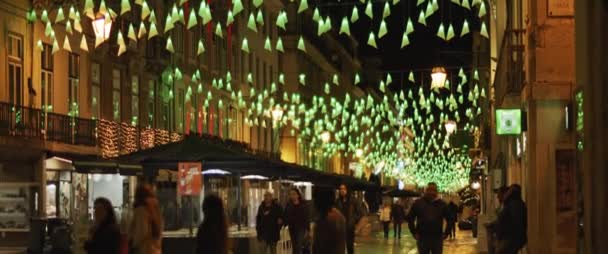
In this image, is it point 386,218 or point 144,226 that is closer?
point 144,226

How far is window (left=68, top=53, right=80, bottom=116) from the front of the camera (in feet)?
117

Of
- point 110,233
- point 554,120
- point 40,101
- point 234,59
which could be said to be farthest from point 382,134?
point 110,233

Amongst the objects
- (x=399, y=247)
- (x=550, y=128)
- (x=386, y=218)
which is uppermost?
(x=550, y=128)

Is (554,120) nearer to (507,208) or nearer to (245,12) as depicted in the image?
(507,208)

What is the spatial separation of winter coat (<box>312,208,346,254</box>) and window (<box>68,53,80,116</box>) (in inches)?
931

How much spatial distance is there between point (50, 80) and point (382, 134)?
81642 mm

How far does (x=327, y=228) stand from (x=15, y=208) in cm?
2136

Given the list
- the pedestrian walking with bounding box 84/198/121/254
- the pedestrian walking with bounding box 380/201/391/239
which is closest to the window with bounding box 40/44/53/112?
the pedestrian walking with bounding box 380/201/391/239

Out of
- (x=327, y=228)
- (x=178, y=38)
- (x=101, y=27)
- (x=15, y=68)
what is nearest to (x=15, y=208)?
(x=15, y=68)

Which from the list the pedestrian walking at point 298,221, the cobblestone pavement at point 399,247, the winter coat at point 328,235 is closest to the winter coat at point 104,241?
the winter coat at point 328,235

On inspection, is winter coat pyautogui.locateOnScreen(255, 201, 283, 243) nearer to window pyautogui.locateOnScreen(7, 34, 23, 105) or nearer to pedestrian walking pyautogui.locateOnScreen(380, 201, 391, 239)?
window pyautogui.locateOnScreen(7, 34, 23, 105)

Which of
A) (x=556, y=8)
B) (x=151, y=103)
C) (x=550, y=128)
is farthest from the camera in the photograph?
(x=151, y=103)

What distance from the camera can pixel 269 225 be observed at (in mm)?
24031

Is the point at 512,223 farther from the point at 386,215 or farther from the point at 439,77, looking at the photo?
the point at 386,215
